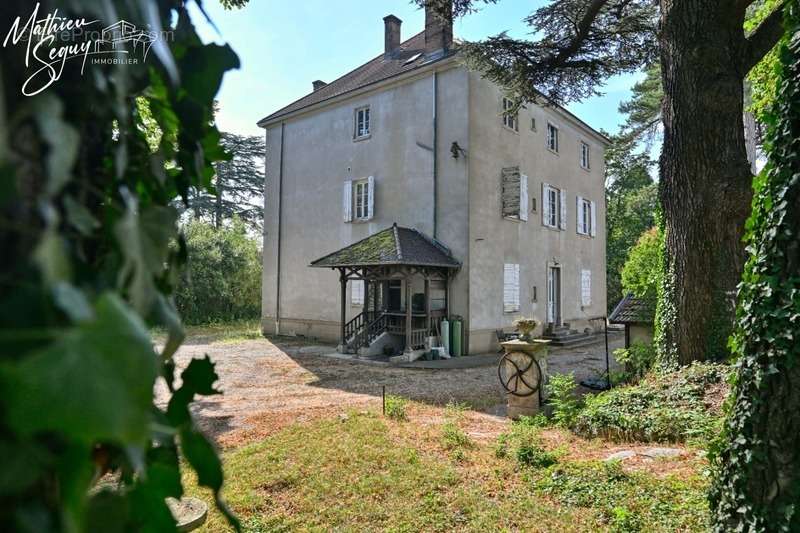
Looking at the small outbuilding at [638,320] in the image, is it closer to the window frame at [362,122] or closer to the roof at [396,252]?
the roof at [396,252]

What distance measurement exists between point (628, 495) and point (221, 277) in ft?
68.8

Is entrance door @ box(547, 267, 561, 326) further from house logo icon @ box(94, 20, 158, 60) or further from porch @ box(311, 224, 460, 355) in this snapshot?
house logo icon @ box(94, 20, 158, 60)

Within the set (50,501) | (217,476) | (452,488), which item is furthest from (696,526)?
(50,501)

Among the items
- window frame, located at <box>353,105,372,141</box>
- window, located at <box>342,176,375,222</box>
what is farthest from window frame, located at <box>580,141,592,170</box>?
window, located at <box>342,176,375,222</box>

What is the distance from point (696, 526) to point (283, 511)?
3.13 meters

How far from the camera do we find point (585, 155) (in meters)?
20.2

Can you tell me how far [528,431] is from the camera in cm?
563

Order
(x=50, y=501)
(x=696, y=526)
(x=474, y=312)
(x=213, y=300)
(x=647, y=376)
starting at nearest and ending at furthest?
(x=50, y=501) < (x=696, y=526) < (x=647, y=376) < (x=474, y=312) < (x=213, y=300)

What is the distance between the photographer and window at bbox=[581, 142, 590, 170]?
1994 cm

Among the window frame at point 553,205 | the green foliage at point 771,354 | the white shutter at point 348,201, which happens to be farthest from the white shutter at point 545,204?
the green foliage at point 771,354

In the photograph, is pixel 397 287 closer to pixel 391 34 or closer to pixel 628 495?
pixel 391 34

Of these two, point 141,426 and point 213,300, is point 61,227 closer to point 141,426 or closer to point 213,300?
point 141,426

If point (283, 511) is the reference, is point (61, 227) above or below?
above

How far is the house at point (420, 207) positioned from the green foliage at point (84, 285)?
1128cm
